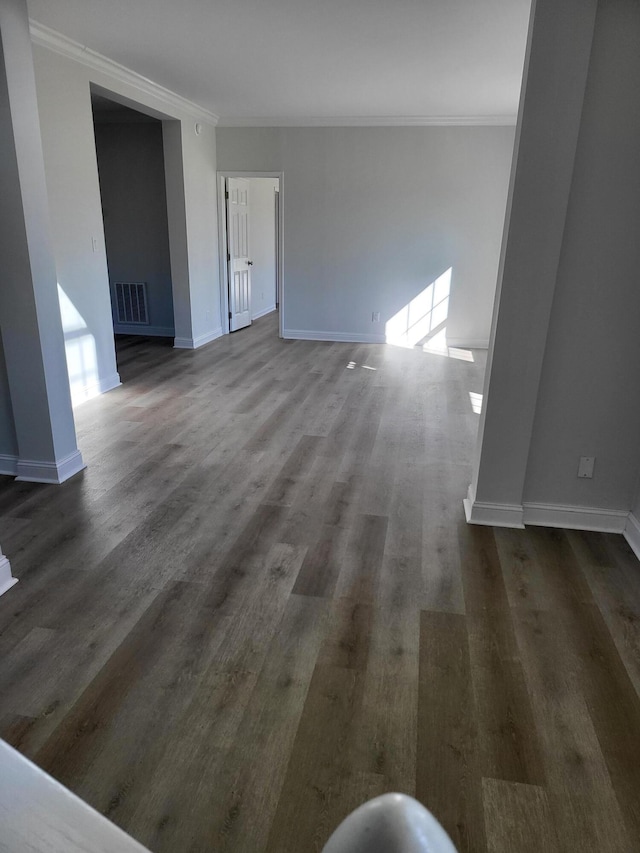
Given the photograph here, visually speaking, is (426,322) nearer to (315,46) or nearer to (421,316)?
(421,316)

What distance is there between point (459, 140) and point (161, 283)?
4.25 metres

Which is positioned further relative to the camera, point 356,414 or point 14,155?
point 356,414

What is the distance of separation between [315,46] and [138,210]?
4278 millimetres

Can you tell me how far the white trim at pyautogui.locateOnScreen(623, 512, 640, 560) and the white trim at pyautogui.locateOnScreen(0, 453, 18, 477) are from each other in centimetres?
342

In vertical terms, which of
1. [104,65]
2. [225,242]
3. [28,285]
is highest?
[104,65]

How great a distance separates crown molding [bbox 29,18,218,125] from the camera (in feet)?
13.0

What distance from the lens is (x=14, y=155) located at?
2830mm

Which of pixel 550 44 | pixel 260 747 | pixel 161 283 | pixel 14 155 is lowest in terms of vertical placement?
pixel 260 747

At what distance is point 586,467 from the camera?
2873 millimetres

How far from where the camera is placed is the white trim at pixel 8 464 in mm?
3412

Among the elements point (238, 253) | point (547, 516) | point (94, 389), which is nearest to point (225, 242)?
point (238, 253)

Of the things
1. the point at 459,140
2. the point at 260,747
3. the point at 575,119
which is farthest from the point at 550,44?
the point at 459,140

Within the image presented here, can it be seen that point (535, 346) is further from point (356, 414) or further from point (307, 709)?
point (356, 414)

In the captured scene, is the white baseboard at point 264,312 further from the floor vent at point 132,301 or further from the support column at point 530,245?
the support column at point 530,245
